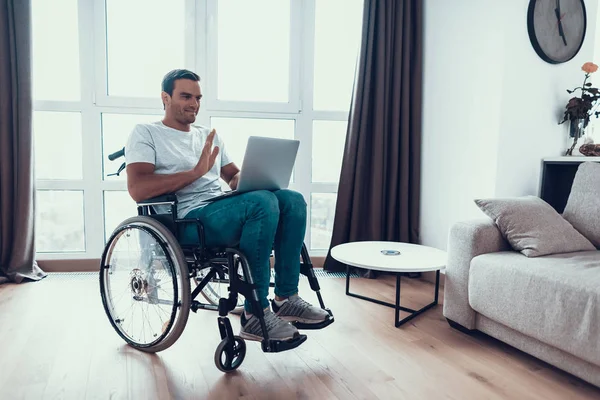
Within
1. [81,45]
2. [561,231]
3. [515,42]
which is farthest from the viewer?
[81,45]

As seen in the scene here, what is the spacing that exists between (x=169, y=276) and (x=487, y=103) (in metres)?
1.88

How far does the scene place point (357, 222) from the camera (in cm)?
292

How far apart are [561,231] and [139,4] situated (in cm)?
281

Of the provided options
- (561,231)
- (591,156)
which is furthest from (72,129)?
(591,156)

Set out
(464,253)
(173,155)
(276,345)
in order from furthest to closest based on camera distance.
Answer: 1. (464,253)
2. (173,155)
3. (276,345)

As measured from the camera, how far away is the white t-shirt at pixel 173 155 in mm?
1671

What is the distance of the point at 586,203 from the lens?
200 centimetres

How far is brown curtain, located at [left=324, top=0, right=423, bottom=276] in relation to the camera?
285 cm

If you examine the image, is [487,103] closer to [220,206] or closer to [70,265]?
[220,206]

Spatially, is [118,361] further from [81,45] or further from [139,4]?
[139,4]

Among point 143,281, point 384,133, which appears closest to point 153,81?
point 384,133

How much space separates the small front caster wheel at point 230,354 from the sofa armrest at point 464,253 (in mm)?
967

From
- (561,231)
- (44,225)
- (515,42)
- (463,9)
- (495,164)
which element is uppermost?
(463,9)

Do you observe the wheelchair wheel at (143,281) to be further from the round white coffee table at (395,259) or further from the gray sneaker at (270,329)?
the round white coffee table at (395,259)
